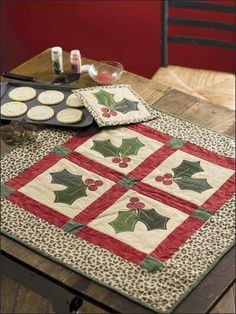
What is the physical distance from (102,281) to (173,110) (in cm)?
86

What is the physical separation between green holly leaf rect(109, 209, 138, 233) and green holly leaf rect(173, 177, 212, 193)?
188 mm

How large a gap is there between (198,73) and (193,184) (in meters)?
1.19

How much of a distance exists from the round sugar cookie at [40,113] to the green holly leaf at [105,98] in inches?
6.5

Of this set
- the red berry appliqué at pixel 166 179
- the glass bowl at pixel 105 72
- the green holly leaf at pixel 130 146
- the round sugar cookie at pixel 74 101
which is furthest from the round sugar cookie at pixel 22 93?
the red berry appliqué at pixel 166 179

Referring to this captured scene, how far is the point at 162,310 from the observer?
192 centimetres

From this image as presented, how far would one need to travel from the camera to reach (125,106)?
8.65 ft

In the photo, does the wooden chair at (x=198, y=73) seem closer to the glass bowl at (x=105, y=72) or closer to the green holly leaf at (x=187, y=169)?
the glass bowl at (x=105, y=72)

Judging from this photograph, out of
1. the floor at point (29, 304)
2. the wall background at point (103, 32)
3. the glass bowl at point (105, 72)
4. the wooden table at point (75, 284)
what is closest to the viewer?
the wooden table at point (75, 284)

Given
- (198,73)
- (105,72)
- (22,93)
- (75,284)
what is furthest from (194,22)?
(75,284)

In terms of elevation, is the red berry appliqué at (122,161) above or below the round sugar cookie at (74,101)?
below

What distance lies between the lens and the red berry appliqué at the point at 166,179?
7.66 feet

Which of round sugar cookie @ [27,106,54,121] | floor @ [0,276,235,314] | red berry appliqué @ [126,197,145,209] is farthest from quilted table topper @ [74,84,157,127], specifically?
floor @ [0,276,235,314]

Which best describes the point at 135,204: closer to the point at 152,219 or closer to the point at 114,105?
the point at 152,219

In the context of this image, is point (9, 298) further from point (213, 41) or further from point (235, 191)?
point (213, 41)
